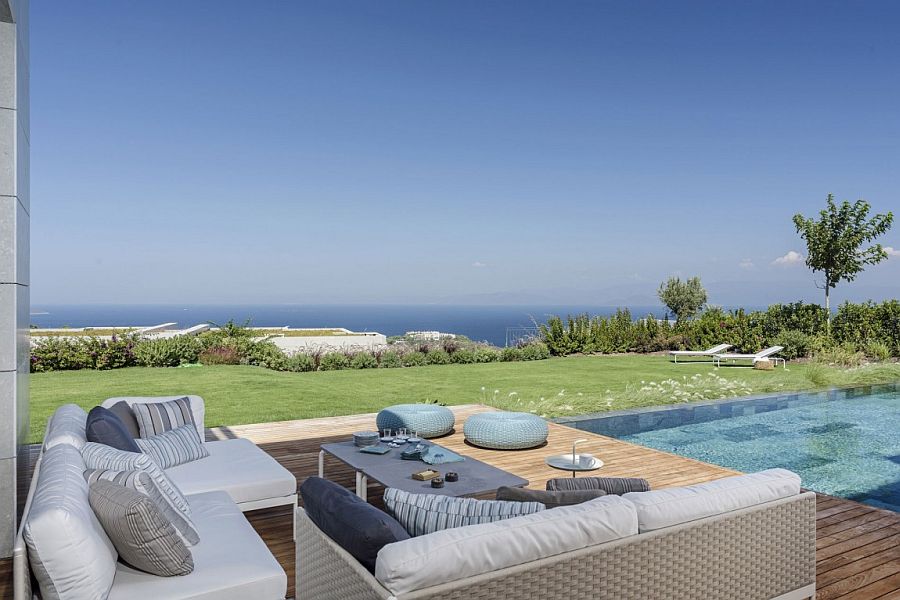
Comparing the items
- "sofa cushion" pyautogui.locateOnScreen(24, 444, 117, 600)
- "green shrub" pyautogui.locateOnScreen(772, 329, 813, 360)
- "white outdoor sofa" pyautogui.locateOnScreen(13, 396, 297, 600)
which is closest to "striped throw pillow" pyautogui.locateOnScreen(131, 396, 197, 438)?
"white outdoor sofa" pyautogui.locateOnScreen(13, 396, 297, 600)

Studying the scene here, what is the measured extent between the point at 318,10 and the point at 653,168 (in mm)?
14523

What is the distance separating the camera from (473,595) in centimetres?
193

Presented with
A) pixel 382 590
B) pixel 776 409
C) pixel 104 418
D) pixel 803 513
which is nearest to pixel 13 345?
pixel 104 418

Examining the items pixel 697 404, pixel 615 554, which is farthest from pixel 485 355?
pixel 615 554

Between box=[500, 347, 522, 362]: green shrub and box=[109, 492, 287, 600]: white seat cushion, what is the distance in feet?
39.7

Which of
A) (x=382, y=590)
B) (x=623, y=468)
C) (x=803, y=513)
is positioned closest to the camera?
(x=382, y=590)

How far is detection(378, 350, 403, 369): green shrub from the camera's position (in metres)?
13.2

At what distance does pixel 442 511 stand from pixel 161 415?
3.01m

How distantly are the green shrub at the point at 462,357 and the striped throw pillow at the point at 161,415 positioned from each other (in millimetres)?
9736

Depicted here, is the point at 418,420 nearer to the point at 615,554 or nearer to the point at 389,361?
the point at 615,554

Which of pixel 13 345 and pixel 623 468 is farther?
pixel 623 468

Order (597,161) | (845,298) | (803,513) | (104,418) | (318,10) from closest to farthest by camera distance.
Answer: (803,513), (104,418), (318,10), (845,298), (597,161)

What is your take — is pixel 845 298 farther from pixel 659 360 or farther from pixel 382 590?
pixel 382 590

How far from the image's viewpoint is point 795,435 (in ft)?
24.8
